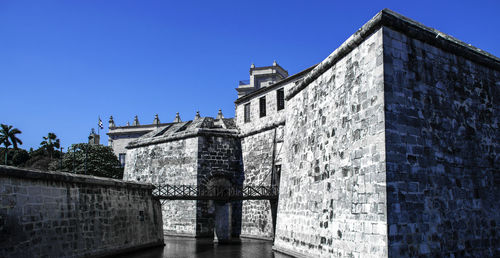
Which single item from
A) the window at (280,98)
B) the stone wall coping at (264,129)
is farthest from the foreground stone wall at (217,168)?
→ the window at (280,98)

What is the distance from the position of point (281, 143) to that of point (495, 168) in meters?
11.0

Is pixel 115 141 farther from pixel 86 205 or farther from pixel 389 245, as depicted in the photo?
pixel 389 245

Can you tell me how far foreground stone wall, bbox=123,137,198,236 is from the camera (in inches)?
880

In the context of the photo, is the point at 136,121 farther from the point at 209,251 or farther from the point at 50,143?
the point at 209,251

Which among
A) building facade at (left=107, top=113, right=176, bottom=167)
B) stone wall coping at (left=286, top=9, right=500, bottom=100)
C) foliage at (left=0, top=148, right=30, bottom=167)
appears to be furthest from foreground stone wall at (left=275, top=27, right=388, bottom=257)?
building facade at (left=107, top=113, right=176, bottom=167)

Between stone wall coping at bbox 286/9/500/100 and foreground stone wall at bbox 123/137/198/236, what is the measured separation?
12.4 meters

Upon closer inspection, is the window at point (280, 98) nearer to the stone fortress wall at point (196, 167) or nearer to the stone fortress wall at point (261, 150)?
the stone fortress wall at point (261, 150)

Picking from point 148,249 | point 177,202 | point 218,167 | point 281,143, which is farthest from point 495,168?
point 177,202

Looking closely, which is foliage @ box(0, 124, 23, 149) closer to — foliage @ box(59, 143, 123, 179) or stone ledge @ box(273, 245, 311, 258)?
foliage @ box(59, 143, 123, 179)

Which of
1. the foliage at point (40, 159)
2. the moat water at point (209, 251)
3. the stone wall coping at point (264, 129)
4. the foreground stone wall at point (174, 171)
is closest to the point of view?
the moat water at point (209, 251)

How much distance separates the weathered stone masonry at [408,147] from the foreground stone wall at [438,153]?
25mm

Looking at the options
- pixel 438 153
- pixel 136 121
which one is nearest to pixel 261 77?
pixel 136 121

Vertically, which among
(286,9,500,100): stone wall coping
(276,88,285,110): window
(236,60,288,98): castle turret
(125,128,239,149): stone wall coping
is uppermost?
(236,60,288,98): castle turret

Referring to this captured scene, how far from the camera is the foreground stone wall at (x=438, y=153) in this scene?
8969 mm
